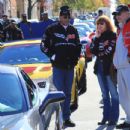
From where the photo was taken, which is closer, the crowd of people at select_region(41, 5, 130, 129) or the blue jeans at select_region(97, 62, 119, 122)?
the crowd of people at select_region(41, 5, 130, 129)

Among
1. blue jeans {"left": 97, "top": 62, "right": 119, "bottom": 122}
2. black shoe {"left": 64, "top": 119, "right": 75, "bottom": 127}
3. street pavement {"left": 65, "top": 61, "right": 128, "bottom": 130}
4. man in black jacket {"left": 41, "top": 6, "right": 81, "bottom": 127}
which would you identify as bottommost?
street pavement {"left": 65, "top": 61, "right": 128, "bottom": 130}

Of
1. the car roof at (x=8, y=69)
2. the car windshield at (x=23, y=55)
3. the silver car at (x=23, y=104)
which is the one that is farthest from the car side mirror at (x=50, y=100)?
the car windshield at (x=23, y=55)

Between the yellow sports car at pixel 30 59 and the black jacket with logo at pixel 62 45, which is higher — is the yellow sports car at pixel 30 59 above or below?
below

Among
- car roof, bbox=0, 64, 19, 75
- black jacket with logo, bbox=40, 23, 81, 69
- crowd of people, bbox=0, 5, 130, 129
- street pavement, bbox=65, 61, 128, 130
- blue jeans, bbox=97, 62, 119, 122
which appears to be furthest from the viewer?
street pavement, bbox=65, 61, 128, 130

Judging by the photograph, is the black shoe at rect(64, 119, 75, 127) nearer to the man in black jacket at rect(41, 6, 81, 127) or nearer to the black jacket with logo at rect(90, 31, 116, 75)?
the man in black jacket at rect(41, 6, 81, 127)

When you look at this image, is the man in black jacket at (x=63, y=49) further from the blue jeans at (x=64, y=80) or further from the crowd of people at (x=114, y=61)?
the crowd of people at (x=114, y=61)

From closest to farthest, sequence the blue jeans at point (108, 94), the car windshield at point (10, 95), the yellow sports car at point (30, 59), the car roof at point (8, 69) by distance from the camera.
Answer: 1. the car windshield at point (10, 95)
2. the car roof at point (8, 69)
3. the blue jeans at point (108, 94)
4. the yellow sports car at point (30, 59)

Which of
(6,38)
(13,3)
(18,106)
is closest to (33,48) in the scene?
(18,106)

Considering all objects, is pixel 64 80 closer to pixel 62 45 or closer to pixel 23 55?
pixel 62 45

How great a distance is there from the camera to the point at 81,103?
11516 mm

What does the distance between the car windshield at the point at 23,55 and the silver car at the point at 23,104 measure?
4217 millimetres

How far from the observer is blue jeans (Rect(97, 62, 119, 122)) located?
877 centimetres

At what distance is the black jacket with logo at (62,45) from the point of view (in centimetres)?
890

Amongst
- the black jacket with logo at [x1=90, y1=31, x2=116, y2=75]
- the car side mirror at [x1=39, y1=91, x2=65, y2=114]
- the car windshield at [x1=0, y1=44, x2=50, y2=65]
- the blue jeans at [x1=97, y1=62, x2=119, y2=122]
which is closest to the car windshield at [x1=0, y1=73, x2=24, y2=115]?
the car side mirror at [x1=39, y1=91, x2=65, y2=114]
